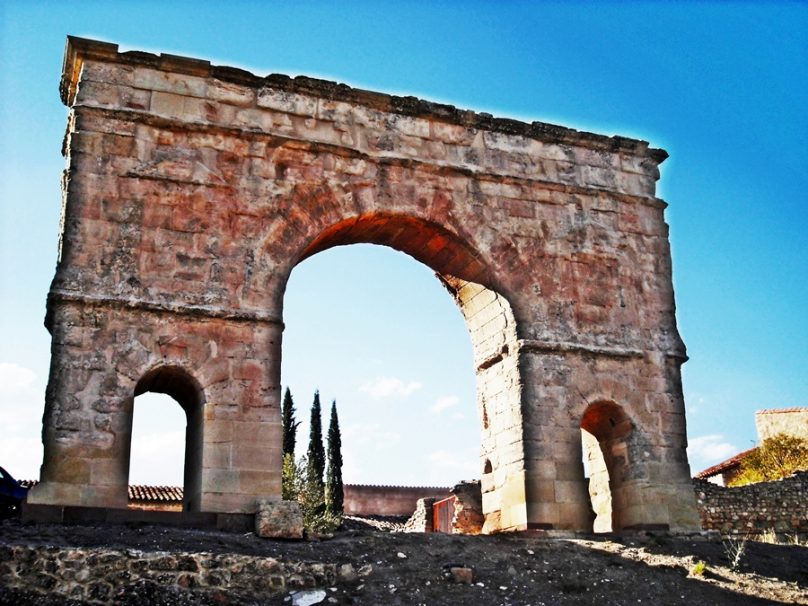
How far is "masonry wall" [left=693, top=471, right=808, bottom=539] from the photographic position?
63.6 feet

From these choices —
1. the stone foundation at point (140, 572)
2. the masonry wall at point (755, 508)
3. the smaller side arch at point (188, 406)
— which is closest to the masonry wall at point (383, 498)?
the masonry wall at point (755, 508)

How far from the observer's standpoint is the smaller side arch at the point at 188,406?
10.9 m

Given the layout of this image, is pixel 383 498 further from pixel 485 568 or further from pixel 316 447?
pixel 485 568

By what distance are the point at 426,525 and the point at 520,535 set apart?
18.2 feet

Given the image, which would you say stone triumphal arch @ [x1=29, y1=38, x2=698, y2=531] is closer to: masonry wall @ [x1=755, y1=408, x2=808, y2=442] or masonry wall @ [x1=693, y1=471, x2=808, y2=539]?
masonry wall @ [x1=693, y1=471, x2=808, y2=539]

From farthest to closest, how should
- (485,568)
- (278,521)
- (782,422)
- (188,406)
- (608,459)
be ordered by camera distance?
(782,422)
(608,459)
(188,406)
(278,521)
(485,568)

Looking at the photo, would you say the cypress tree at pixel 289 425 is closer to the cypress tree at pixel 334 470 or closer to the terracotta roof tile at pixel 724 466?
the cypress tree at pixel 334 470

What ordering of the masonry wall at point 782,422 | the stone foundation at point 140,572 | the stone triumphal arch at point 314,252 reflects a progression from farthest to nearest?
the masonry wall at point 782,422, the stone triumphal arch at point 314,252, the stone foundation at point 140,572

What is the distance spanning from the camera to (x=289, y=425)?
23234mm

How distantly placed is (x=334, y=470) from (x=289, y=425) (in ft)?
5.10

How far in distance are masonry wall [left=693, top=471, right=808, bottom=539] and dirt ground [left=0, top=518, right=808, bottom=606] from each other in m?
7.96

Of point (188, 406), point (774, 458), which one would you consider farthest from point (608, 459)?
point (774, 458)

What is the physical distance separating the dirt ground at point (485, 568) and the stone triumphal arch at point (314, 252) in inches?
35.9

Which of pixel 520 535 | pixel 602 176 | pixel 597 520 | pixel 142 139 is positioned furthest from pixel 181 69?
pixel 597 520
